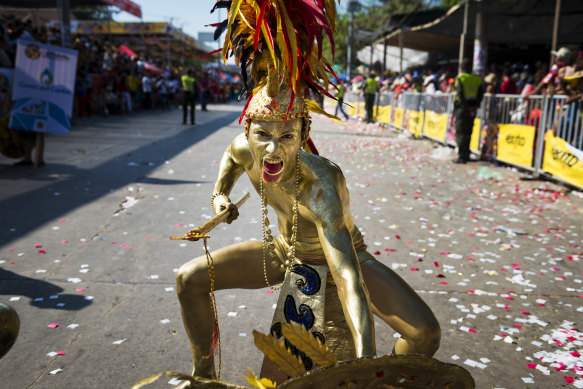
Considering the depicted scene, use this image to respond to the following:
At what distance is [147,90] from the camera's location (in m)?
24.6

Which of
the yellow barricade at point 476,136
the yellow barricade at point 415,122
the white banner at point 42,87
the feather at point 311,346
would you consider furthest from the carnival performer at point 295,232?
the yellow barricade at point 415,122

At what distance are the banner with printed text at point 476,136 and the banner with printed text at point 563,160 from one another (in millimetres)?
2761

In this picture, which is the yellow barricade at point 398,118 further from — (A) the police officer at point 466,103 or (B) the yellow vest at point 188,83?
(B) the yellow vest at point 188,83

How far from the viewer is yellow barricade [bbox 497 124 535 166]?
359 inches

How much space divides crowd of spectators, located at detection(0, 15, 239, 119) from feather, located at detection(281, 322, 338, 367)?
12.0 meters

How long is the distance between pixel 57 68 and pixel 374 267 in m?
8.28

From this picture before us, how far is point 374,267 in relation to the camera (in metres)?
2.10

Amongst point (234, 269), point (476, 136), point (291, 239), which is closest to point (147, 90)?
point (476, 136)

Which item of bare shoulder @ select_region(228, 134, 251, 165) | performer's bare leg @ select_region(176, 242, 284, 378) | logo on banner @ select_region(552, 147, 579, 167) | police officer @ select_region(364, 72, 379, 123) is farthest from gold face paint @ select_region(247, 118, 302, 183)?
police officer @ select_region(364, 72, 379, 123)

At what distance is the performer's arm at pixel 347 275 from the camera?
1.53m

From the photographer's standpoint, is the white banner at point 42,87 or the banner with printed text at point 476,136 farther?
the banner with printed text at point 476,136

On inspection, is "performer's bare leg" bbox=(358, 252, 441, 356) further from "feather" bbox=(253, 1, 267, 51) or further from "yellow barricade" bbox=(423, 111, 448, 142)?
"yellow barricade" bbox=(423, 111, 448, 142)

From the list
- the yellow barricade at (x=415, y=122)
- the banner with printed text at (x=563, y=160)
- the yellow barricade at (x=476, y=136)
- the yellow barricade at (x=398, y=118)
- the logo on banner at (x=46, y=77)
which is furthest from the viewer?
the yellow barricade at (x=398, y=118)

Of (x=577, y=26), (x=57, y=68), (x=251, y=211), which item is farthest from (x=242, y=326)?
(x=577, y=26)
